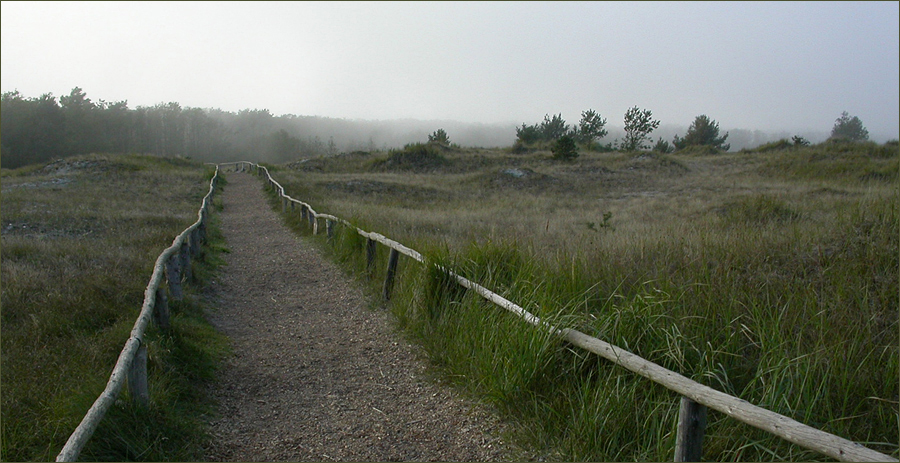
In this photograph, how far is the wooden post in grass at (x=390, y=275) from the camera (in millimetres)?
6934

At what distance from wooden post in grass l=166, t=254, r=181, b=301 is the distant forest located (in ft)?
122

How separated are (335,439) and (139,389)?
130cm

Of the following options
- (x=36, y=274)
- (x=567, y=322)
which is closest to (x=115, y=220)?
(x=36, y=274)

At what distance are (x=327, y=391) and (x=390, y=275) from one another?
8.21 ft

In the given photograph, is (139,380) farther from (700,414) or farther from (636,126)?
(636,126)

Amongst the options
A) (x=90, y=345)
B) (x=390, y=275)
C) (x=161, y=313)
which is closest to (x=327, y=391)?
(x=161, y=313)

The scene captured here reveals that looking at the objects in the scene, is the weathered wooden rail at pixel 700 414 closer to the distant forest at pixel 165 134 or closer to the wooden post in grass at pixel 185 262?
the wooden post in grass at pixel 185 262

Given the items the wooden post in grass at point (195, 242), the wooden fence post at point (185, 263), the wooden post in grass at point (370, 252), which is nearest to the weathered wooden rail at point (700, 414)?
the wooden post in grass at point (370, 252)

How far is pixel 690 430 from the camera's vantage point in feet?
8.64

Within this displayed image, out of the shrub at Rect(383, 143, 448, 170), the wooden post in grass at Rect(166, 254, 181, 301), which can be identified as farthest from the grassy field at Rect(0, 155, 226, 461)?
A: the shrub at Rect(383, 143, 448, 170)

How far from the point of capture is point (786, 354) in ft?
10.5

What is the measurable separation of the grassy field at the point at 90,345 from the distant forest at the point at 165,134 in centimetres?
3539

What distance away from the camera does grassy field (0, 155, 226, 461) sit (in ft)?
10.8

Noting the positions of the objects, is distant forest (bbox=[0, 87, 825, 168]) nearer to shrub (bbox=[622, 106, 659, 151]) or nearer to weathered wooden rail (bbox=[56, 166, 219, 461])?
shrub (bbox=[622, 106, 659, 151])
